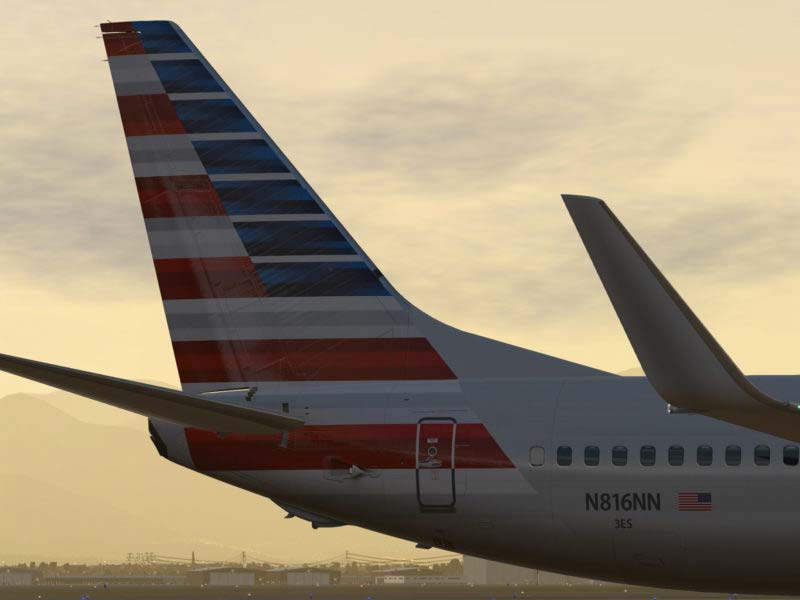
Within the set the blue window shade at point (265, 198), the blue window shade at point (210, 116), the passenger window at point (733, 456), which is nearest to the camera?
the passenger window at point (733, 456)

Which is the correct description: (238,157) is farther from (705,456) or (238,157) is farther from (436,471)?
(705,456)

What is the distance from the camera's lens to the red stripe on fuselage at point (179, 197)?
25328mm

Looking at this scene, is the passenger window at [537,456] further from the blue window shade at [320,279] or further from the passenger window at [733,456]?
the blue window shade at [320,279]

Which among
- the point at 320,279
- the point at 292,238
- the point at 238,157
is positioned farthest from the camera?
the point at 238,157

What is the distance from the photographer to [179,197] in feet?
83.6

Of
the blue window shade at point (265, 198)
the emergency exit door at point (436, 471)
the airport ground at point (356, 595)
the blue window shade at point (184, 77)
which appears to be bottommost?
the airport ground at point (356, 595)

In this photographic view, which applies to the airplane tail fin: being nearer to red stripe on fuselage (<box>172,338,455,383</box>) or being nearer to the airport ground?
red stripe on fuselage (<box>172,338,455,383</box>)

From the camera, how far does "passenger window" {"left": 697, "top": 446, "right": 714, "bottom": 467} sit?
22.0 meters

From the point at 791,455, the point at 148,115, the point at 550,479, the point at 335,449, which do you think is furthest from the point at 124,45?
the point at 791,455

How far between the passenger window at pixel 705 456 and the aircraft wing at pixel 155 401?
658 cm

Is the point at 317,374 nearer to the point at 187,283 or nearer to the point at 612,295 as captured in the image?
the point at 187,283

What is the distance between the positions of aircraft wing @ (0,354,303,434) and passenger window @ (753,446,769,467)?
294 inches

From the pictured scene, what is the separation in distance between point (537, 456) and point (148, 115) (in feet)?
32.3

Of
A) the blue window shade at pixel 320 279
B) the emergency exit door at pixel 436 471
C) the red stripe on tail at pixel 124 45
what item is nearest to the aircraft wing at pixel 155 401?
the emergency exit door at pixel 436 471
